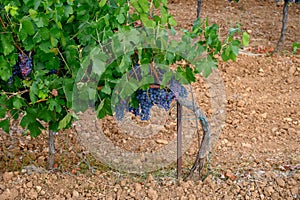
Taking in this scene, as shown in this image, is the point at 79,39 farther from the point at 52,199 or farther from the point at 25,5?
the point at 52,199

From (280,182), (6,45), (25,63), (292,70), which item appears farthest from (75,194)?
(292,70)

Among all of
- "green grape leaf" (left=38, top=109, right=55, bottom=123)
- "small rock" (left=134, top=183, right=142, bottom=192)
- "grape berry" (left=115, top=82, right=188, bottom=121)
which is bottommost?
"small rock" (left=134, top=183, right=142, bottom=192)

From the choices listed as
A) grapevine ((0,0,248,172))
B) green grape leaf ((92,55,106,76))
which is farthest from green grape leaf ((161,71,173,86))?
green grape leaf ((92,55,106,76))

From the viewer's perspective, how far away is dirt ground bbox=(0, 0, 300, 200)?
305 centimetres

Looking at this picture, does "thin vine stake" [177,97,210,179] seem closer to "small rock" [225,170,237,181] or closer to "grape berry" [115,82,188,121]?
"grape berry" [115,82,188,121]

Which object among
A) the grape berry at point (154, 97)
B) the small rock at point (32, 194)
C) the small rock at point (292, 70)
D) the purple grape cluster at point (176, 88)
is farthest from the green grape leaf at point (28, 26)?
the small rock at point (292, 70)

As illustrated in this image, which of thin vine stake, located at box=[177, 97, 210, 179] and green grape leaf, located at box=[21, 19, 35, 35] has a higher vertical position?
green grape leaf, located at box=[21, 19, 35, 35]

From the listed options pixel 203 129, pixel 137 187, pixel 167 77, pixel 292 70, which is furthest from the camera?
pixel 292 70

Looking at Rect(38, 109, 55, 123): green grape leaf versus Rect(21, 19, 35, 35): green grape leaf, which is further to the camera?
Rect(38, 109, 55, 123): green grape leaf

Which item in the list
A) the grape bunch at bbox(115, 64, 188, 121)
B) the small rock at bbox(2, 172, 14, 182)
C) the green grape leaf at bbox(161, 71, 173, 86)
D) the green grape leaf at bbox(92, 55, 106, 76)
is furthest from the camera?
the small rock at bbox(2, 172, 14, 182)

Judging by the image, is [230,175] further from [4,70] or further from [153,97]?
[4,70]

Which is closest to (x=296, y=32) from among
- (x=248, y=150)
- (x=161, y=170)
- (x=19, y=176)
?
(x=248, y=150)

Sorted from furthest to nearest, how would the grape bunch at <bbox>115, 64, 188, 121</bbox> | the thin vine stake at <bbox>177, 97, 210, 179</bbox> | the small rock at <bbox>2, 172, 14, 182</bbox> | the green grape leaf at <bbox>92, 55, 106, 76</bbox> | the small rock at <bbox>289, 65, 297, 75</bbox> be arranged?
the small rock at <bbox>289, 65, 297, 75</bbox>, the small rock at <bbox>2, 172, 14, 182</bbox>, the thin vine stake at <bbox>177, 97, 210, 179</bbox>, the grape bunch at <bbox>115, 64, 188, 121</bbox>, the green grape leaf at <bbox>92, 55, 106, 76</bbox>

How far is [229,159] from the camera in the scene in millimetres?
3584
